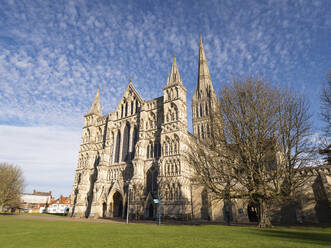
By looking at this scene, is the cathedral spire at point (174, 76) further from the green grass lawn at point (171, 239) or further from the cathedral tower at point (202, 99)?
the green grass lawn at point (171, 239)

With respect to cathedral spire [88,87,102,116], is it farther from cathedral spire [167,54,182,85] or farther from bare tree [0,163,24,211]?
bare tree [0,163,24,211]

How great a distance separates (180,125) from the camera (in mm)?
34906

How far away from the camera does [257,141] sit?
17.9 meters

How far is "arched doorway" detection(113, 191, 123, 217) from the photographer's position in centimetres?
3935

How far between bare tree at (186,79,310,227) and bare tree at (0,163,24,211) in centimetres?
4964

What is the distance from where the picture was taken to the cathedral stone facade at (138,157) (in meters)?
32.4

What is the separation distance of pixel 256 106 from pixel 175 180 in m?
17.4

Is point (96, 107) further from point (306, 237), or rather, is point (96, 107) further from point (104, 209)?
point (306, 237)

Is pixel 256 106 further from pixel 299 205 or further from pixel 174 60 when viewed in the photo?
pixel 174 60

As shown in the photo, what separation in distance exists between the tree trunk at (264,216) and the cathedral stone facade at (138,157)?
12.2 m

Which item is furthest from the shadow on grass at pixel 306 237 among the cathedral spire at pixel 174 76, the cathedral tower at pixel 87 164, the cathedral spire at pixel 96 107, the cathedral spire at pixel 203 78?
the cathedral spire at pixel 96 107

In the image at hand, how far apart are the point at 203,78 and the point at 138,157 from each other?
3008 centimetres

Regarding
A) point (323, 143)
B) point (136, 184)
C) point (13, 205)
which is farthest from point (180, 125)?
point (13, 205)

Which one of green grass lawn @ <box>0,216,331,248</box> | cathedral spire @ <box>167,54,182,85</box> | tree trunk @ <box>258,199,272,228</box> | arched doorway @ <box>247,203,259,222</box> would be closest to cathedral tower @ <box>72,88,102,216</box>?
cathedral spire @ <box>167,54,182,85</box>
